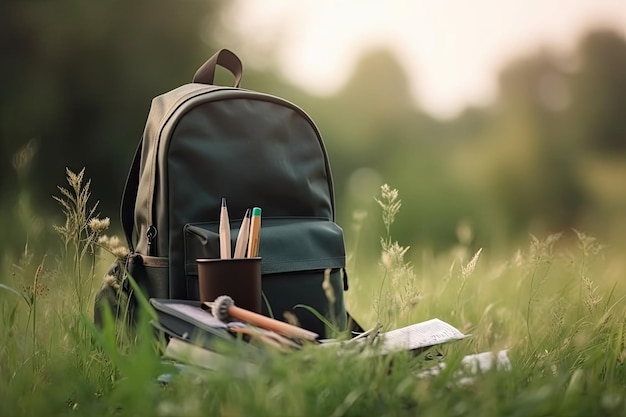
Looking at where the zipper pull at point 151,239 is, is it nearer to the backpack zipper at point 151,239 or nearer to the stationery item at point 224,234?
the backpack zipper at point 151,239

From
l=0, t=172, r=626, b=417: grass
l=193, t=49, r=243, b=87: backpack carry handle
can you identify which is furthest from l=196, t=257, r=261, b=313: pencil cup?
l=193, t=49, r=243, b=87: backpack carry handle

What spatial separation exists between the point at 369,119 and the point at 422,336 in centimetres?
561

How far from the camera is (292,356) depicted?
3.52ft

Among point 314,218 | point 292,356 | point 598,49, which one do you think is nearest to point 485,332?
point 314,218

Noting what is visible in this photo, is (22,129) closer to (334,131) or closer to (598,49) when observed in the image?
(334,131)

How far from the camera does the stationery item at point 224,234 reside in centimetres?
147

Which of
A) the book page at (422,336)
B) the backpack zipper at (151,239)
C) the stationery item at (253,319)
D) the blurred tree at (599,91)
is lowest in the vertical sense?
the book page at (422,336)

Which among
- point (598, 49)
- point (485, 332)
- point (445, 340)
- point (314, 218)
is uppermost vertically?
point (598, 49)

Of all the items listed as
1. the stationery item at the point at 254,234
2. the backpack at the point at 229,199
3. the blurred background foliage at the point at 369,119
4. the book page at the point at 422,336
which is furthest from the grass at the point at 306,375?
the blurred background foliage at the point at 369,119

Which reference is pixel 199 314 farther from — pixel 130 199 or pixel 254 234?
pixel 130 199

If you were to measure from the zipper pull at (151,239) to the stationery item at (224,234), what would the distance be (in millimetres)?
206

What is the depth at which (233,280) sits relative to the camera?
1.42 meters

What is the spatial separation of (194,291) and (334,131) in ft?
17.0

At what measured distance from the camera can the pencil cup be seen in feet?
4.65
